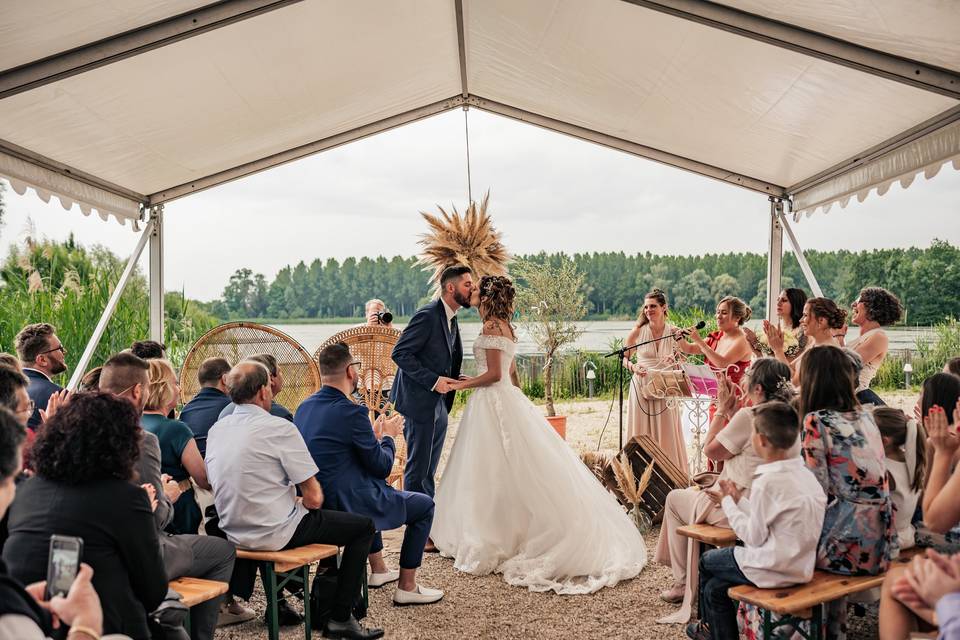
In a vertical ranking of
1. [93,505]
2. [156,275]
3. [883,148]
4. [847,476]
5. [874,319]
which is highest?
[883,148]

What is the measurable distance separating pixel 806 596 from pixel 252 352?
415 centimetres

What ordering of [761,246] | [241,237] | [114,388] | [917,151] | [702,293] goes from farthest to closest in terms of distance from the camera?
[241,237] < [761,246] < [702,293] < [917,151] < [114,388]

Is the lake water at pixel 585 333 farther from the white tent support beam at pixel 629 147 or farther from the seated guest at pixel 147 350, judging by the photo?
the seated guest at pixel 147 350

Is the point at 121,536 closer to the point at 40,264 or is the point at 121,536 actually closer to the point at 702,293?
the point at 40,264

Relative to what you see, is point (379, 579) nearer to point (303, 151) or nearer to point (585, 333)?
point (303, 151)

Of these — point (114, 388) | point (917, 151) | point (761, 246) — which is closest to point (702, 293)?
point (761, 246)

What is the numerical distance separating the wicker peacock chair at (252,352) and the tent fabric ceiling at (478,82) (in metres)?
1.48

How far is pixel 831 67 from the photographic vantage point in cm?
416

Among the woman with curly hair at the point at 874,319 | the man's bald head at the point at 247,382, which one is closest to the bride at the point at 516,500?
the man's bald head at the point at 247,382

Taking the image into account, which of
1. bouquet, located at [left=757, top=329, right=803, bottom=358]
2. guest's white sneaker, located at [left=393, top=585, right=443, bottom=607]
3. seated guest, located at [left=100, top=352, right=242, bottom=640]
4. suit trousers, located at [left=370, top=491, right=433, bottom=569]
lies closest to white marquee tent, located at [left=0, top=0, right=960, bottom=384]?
bouquet, located at [left=757, top=329, right=803, bottom=358]

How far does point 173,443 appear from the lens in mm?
3346

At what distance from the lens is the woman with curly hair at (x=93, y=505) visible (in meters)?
2.03

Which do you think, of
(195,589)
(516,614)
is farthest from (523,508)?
(195,589)

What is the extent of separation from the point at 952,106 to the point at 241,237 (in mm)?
18460
